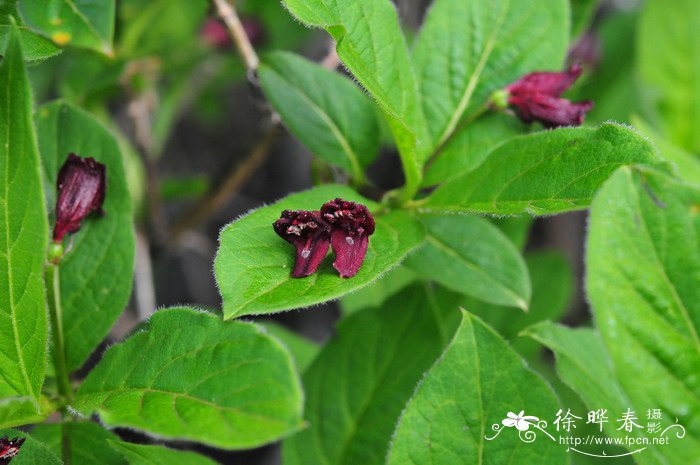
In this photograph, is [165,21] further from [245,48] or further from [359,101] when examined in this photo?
[359,101]

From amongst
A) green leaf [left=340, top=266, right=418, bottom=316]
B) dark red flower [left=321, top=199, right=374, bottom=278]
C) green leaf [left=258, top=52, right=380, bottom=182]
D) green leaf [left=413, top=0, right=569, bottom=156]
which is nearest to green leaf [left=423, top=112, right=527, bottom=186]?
green leaf [left=413, top=0, right=569, bottom=156]

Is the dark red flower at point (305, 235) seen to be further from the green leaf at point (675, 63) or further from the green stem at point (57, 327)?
the green leaf at point (675, 63)

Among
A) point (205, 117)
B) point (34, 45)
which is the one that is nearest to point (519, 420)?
point (34, 45)

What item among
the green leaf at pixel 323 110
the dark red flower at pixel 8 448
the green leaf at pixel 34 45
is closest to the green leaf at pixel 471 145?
the green leaf at pixel 323 110

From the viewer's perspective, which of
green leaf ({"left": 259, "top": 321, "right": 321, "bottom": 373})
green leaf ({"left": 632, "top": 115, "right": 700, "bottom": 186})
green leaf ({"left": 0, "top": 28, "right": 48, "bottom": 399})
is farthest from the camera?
green leaf ({"left": 259, "top": 321, "right": 321, "bottom": 373})

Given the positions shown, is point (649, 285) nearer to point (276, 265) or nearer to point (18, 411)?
point (276, 265)

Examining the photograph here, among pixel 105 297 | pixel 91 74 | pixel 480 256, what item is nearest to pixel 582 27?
pixel 480 256

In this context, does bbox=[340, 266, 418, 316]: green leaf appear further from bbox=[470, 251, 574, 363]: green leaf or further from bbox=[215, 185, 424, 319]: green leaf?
bbox=[215, 185, 424, 319]: green leaf
